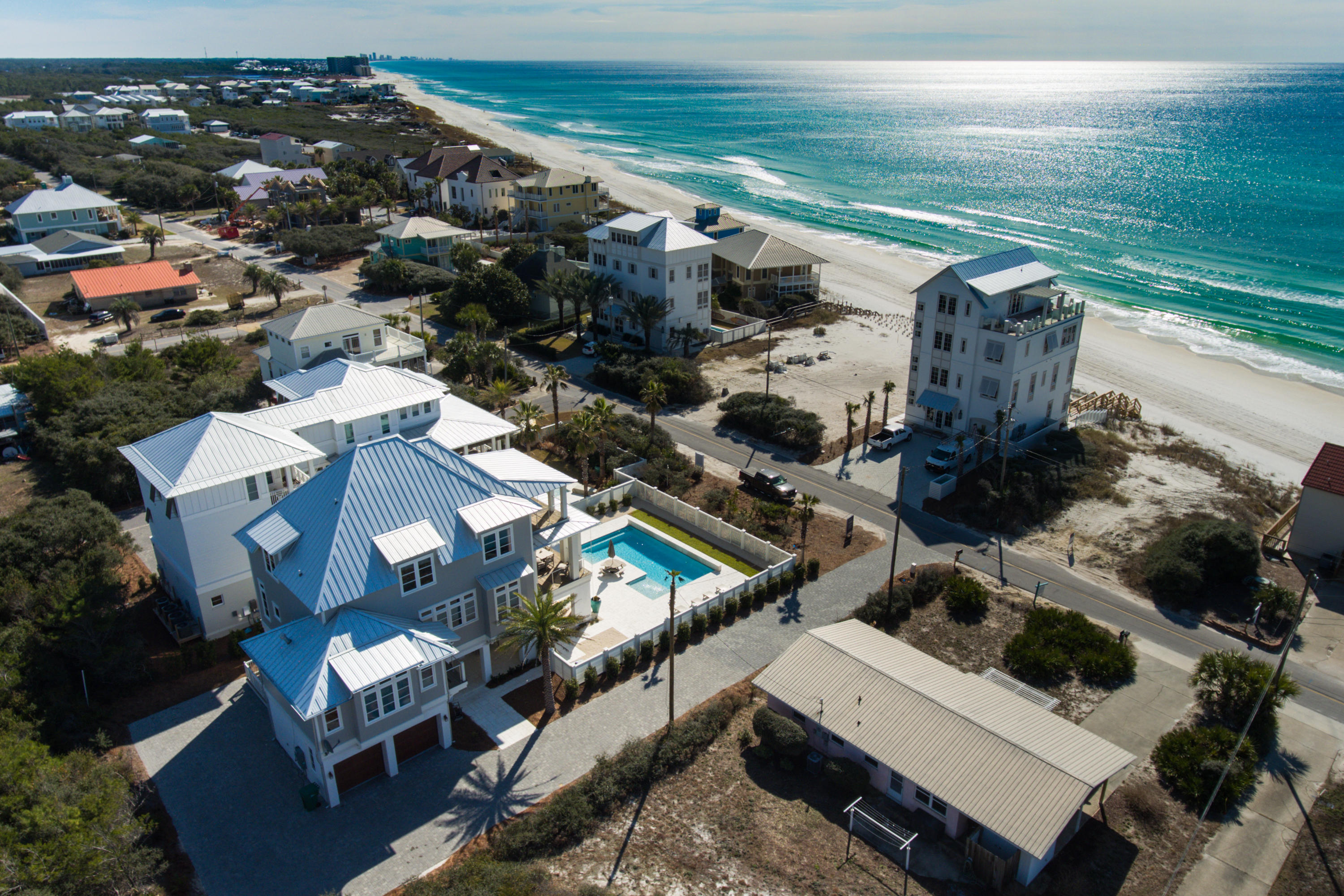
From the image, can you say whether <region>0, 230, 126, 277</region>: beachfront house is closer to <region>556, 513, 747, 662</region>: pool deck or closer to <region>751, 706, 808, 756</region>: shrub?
<region>556, 513, 747, 662</region>: pool deck

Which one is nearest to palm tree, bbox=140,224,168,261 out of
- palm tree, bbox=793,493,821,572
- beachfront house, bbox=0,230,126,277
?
beachfront house, bbox=0,230,126,277

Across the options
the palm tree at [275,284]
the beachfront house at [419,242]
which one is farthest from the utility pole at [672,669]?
the beachfront house at [419,242]

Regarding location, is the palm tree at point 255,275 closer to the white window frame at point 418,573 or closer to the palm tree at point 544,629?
the white window frame at point 418,573

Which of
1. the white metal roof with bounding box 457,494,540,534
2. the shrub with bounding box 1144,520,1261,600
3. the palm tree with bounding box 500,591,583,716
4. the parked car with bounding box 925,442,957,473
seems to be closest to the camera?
the palm tree with bounding box 500,591,583,716

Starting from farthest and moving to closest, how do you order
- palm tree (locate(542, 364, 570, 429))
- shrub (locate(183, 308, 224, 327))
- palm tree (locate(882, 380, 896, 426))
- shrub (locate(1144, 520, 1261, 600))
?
1. shrub (locate(183, 308, 224, 327))
2. palm tree (locate(882, 380, 896, 426))
3. palm tree (locate(542, 364, 570, 429))
4. shrub (locate(1144, 520, 1261, 600))

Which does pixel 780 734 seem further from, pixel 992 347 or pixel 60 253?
pixel 60 253

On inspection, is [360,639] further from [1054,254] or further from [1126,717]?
[1054,254]

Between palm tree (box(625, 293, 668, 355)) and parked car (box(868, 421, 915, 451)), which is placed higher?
palm tree (box(625, 293, 668, 355))
